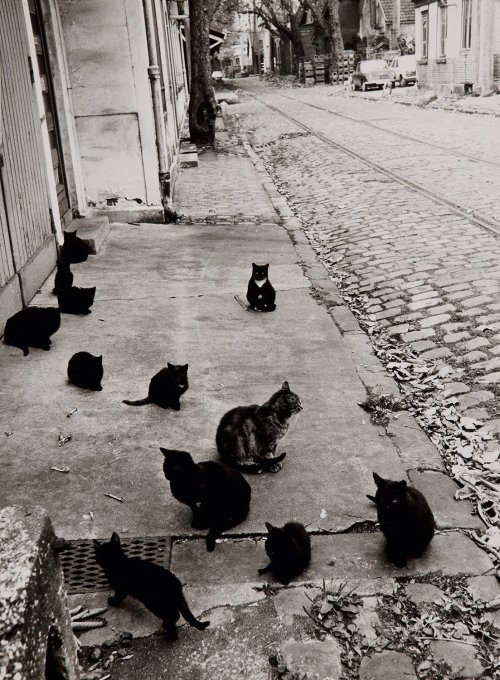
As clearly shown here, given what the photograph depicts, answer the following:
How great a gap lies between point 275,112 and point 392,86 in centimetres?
1521

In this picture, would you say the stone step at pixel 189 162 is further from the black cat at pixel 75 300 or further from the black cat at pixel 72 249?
the black cat at pixel 75 300

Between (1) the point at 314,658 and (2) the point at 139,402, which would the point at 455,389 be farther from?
(1) the point at 314,658

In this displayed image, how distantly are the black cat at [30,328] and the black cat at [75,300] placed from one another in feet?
2.64

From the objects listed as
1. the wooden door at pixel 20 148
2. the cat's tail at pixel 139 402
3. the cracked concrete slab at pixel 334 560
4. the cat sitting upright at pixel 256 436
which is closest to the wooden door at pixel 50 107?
the wooden door at pixel 20 148

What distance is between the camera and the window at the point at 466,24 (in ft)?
110

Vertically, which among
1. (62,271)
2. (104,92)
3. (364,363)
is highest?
(104,92)

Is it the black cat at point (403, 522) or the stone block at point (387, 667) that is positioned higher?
the black cat at point (403, 522)

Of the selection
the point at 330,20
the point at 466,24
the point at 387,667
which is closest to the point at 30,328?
the point at 387,667

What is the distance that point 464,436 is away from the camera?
15.9 ft

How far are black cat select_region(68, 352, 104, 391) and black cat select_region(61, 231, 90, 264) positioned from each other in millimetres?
3595

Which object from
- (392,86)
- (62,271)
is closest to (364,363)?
(62,271)

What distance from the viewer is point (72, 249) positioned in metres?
8.91

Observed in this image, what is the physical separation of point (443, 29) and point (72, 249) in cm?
3363

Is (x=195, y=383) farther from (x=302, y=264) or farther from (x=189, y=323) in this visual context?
(x=302, y=264)
